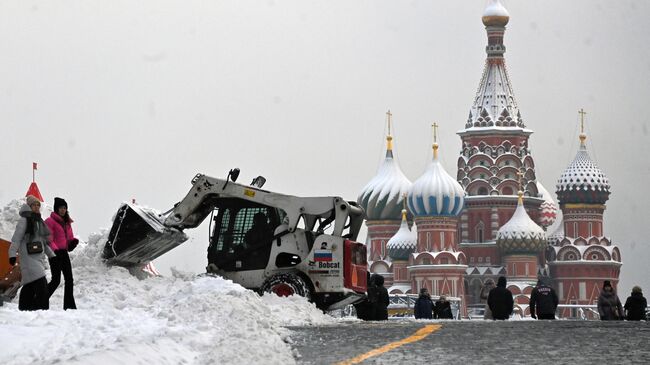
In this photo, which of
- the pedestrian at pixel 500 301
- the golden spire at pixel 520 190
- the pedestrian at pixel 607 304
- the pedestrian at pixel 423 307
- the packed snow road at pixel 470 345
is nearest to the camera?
the packed snow road at pixel 470 345

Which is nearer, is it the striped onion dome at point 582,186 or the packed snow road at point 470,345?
the packed snow road at point 470,345

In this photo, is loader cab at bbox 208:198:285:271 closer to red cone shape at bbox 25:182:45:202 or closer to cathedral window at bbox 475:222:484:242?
red cone shape at bbox 25:182:45:202

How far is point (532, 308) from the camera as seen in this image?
2412 centimetres

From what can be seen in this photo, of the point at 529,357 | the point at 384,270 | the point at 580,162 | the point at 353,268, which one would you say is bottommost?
the point at 529,357

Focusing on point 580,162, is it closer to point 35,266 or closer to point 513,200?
point 513,200

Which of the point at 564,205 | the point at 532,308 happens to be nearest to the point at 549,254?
the point at 564,205

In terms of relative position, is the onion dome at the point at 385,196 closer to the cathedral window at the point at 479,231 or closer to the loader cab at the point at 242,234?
the cathedral window at the point at 479,231

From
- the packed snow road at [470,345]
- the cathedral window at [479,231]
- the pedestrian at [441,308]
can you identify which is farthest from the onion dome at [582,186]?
the packed snow road at [470,345]

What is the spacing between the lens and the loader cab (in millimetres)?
21859

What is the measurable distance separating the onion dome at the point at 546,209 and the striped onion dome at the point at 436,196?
8.98 metres

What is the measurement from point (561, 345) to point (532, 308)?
10639mm

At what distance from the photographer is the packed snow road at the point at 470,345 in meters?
12.1

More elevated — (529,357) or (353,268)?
(353,268)

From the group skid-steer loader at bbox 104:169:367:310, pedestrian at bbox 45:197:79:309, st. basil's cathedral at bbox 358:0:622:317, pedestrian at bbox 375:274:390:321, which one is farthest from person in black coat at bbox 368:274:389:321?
st. basil's cathedral at bbox 358:0:622:317
